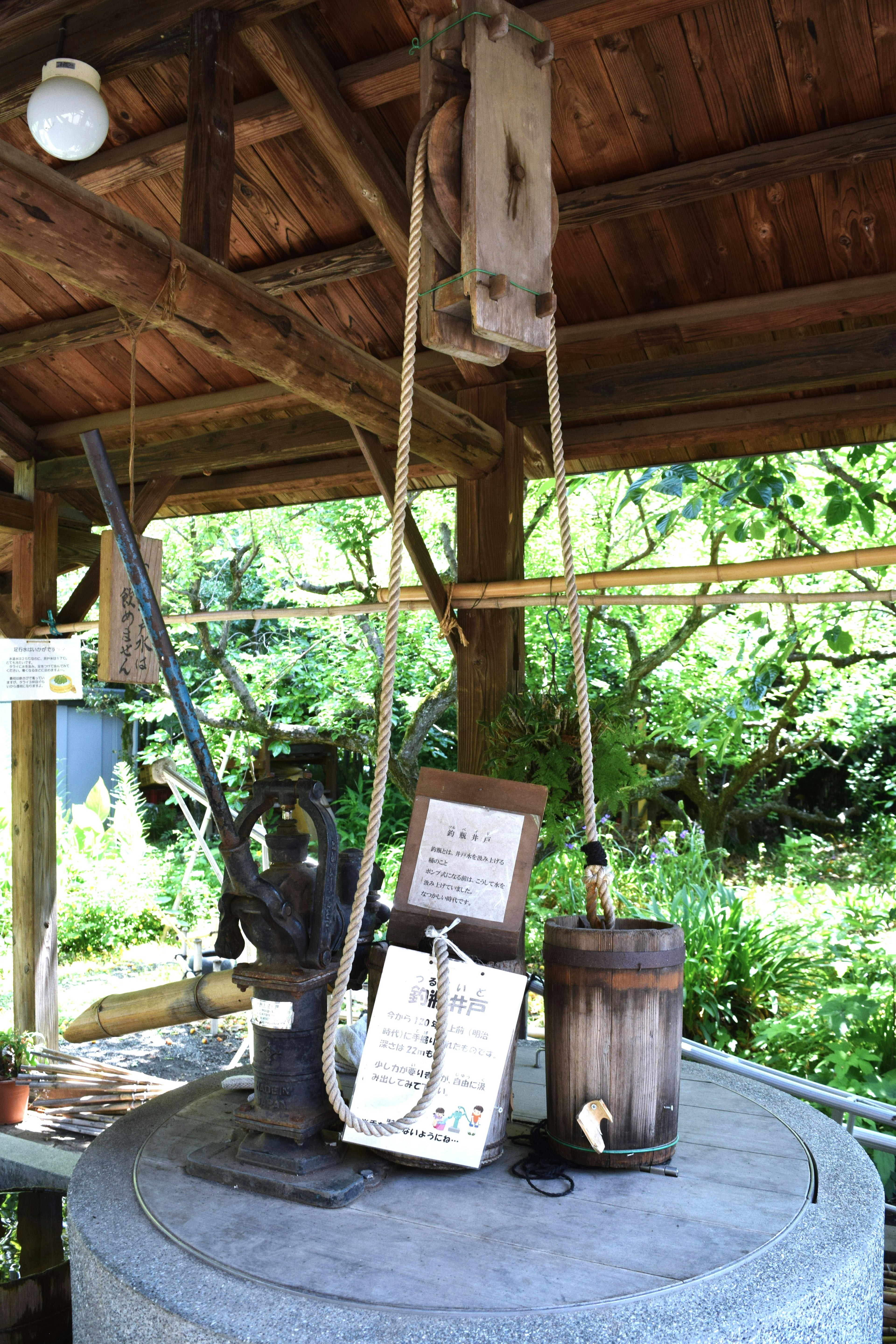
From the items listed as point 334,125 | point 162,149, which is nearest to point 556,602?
point 334,125

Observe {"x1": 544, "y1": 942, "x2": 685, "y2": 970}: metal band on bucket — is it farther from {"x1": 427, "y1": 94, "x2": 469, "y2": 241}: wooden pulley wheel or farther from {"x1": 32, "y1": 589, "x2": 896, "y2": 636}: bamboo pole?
{"x1": 32, "y1": 589, "x2": 896, "y2": 636}: bamboo pole

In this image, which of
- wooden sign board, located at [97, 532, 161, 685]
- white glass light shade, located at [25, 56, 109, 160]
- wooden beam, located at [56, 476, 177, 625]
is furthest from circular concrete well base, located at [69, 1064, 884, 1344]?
wooden beam, located at [56, 476, 177, 625]

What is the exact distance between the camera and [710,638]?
805 centimetres

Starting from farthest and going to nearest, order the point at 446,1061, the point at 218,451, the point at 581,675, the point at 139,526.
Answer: the point at 218,451
the point at 139,526
the point at 581,675
the point at 446,1061

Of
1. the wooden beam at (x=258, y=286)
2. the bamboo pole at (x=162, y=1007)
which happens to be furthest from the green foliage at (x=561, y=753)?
the wooden beam at (x=258, y=286)

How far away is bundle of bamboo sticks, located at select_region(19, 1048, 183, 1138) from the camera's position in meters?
Answer: 3.08

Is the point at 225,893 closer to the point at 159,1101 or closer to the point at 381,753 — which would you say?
the point at 381,753

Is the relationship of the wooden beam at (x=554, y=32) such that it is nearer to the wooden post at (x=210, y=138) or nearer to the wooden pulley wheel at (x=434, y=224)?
the wooden post at (x=210, y=138)

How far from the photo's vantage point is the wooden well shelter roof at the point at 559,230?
2.74m

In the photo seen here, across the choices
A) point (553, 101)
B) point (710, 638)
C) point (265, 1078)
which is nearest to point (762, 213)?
point (553, 101)

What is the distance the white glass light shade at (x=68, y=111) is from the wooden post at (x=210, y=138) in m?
0.24

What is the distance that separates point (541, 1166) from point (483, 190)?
1.50 metres

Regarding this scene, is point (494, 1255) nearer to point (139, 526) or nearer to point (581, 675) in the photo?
point (581, 675)

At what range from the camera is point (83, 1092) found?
129 inches
